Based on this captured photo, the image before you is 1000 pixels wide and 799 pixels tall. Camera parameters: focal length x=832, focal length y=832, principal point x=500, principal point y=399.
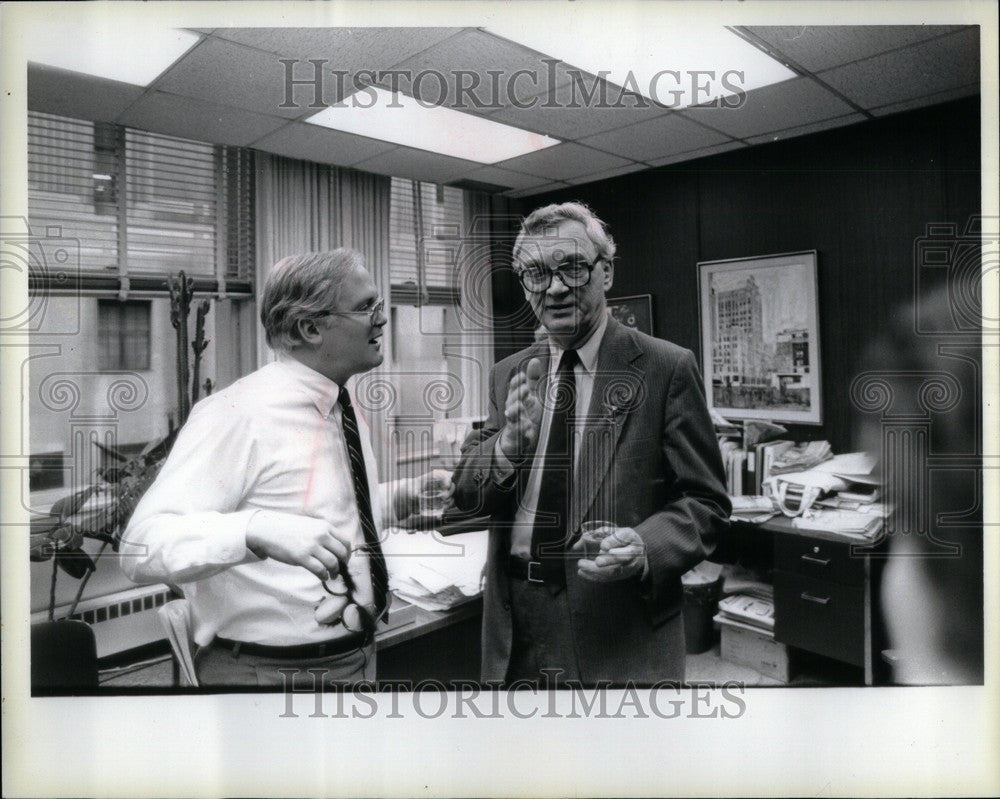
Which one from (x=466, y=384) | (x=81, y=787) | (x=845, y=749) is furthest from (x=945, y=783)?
(x=81, y=787)

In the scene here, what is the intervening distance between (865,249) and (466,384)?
3.49 feet

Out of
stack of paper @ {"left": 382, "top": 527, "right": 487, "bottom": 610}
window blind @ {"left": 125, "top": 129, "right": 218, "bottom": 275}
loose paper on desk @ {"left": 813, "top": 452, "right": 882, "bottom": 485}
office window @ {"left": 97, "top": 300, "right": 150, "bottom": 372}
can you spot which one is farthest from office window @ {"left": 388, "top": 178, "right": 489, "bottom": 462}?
loose paper on desk @ {"left": 813, "top": 452, "right": 882, "bottom": 485}

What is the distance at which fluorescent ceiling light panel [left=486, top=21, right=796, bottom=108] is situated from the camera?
2.09 meters

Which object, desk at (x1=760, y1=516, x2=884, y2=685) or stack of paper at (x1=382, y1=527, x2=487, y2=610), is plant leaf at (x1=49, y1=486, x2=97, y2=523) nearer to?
stack of paper at (x1=382, y1=527, x2=487, y2=610)

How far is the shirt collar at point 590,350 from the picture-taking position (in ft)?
6.93

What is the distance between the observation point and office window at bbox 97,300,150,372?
6.85 feet

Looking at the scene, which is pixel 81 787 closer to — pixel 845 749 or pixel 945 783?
pixel 845 749

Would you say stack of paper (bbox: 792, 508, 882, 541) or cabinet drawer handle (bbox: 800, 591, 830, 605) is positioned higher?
stack of paper (bbox: 792, 508, 882, 541)

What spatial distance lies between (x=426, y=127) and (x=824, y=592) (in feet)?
5.14

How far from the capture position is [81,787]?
2166mm

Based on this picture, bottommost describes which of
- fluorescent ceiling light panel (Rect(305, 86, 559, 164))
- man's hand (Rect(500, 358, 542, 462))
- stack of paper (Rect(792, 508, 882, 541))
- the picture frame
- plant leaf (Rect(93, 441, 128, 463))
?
stack of paper (Rect(792, 508, 882, 541))

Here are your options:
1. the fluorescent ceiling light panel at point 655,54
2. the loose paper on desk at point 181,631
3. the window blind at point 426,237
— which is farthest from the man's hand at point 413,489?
the fluorescent ceiling light panel at point 655,54

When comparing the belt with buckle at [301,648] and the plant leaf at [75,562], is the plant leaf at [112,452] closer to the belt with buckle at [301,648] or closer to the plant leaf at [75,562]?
the plant leaf at [75,562]

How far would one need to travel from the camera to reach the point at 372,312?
2.10m
